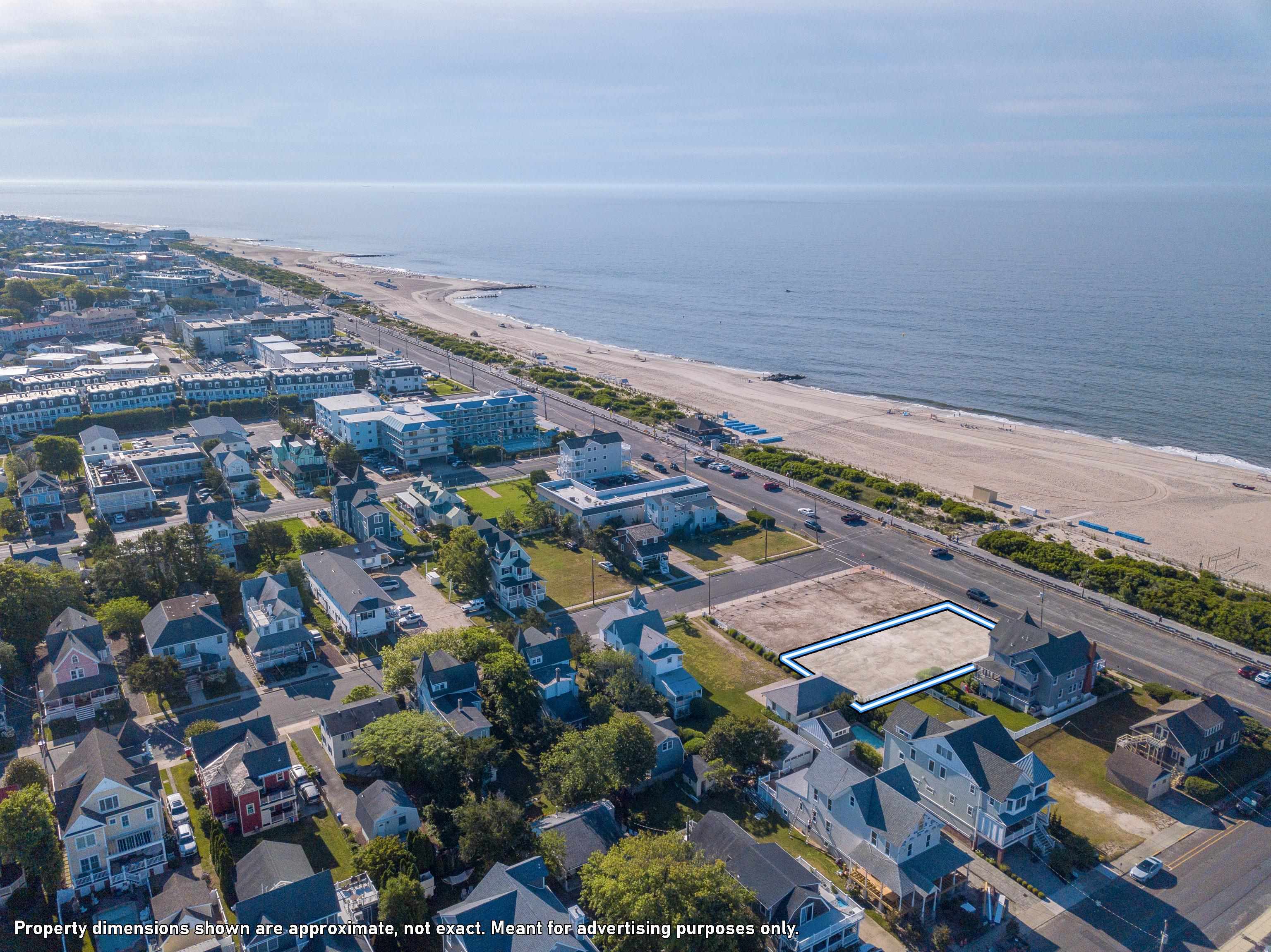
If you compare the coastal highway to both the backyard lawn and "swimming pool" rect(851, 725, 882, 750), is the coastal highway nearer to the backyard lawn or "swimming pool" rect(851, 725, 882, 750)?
the backyard lawn

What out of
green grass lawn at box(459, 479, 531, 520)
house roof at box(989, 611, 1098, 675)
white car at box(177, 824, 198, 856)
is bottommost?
white car at box(177, 824, 198, 856)

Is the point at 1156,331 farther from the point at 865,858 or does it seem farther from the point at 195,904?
the point at 195,904

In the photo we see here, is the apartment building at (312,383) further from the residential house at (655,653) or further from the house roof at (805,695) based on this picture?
the house roof at (805,695)

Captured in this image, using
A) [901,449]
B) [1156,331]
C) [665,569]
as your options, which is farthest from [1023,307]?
[665,569]

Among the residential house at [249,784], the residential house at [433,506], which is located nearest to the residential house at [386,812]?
the residential house at [249,784]

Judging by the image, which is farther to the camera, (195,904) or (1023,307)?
(1023,307)

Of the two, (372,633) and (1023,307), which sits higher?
(1023,307)

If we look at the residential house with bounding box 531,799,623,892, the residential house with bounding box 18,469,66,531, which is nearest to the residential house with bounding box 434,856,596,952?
the residential house with bounding box 531,799,623,892
